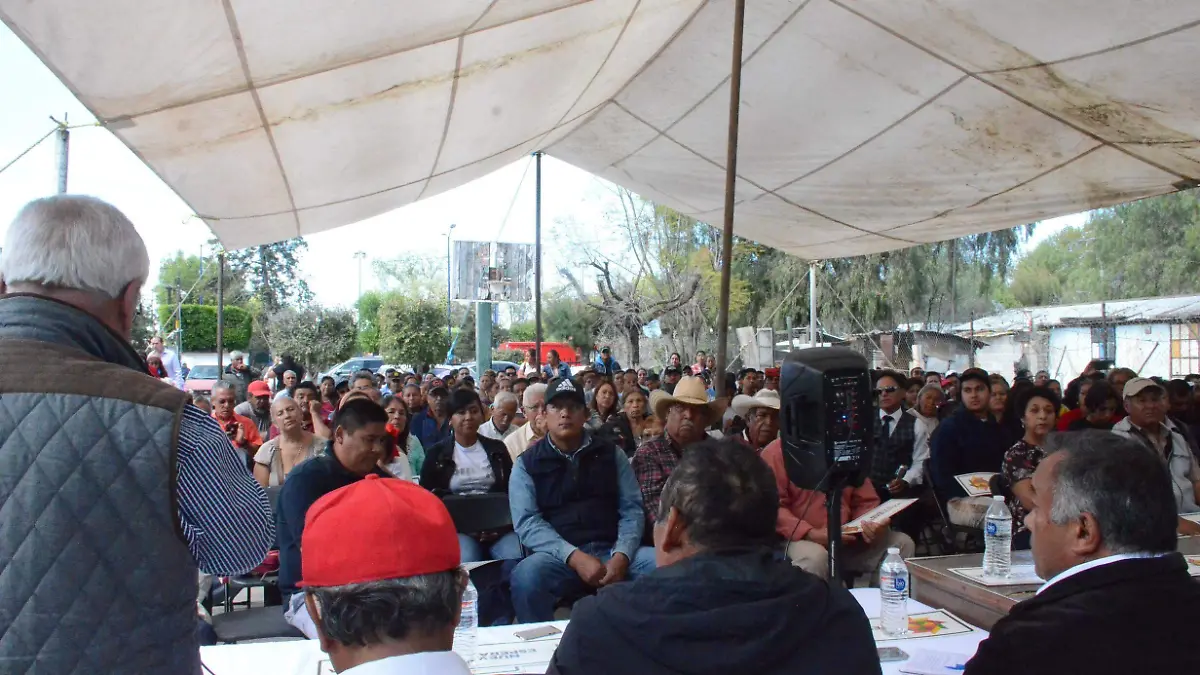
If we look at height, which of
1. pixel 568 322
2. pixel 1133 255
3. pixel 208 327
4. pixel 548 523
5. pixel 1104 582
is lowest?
pixel 548 523

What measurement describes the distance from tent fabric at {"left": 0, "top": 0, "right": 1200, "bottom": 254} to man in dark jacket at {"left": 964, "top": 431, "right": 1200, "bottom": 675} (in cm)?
316

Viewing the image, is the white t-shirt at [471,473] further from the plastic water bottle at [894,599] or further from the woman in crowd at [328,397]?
the plastic water bottle at [894,599]

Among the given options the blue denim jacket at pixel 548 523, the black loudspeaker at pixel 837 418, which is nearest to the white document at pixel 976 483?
the blue denim jacket at pixel 548 523

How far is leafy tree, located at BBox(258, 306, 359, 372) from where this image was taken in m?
32.8

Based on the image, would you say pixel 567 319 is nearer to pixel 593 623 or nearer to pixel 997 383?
pixel 997 383

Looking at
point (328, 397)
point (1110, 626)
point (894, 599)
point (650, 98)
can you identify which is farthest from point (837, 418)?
point (328, 397)

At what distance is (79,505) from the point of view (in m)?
1.37

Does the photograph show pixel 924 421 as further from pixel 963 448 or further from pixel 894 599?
pixel 894 599

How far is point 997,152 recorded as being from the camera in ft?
20.5

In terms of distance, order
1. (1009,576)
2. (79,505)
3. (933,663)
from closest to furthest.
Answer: (79,505)
(933,663)
(1009,576)

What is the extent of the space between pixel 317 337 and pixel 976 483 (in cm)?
3118

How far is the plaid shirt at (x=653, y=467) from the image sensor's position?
455 cm

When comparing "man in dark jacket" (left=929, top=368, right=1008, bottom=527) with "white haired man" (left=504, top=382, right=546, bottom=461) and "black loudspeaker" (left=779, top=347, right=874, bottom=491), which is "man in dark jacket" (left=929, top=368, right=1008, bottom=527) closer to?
"white haired man" (left=504, top=382, right=546, bottom=461)

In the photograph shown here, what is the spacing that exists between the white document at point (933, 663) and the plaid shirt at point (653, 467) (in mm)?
2198
